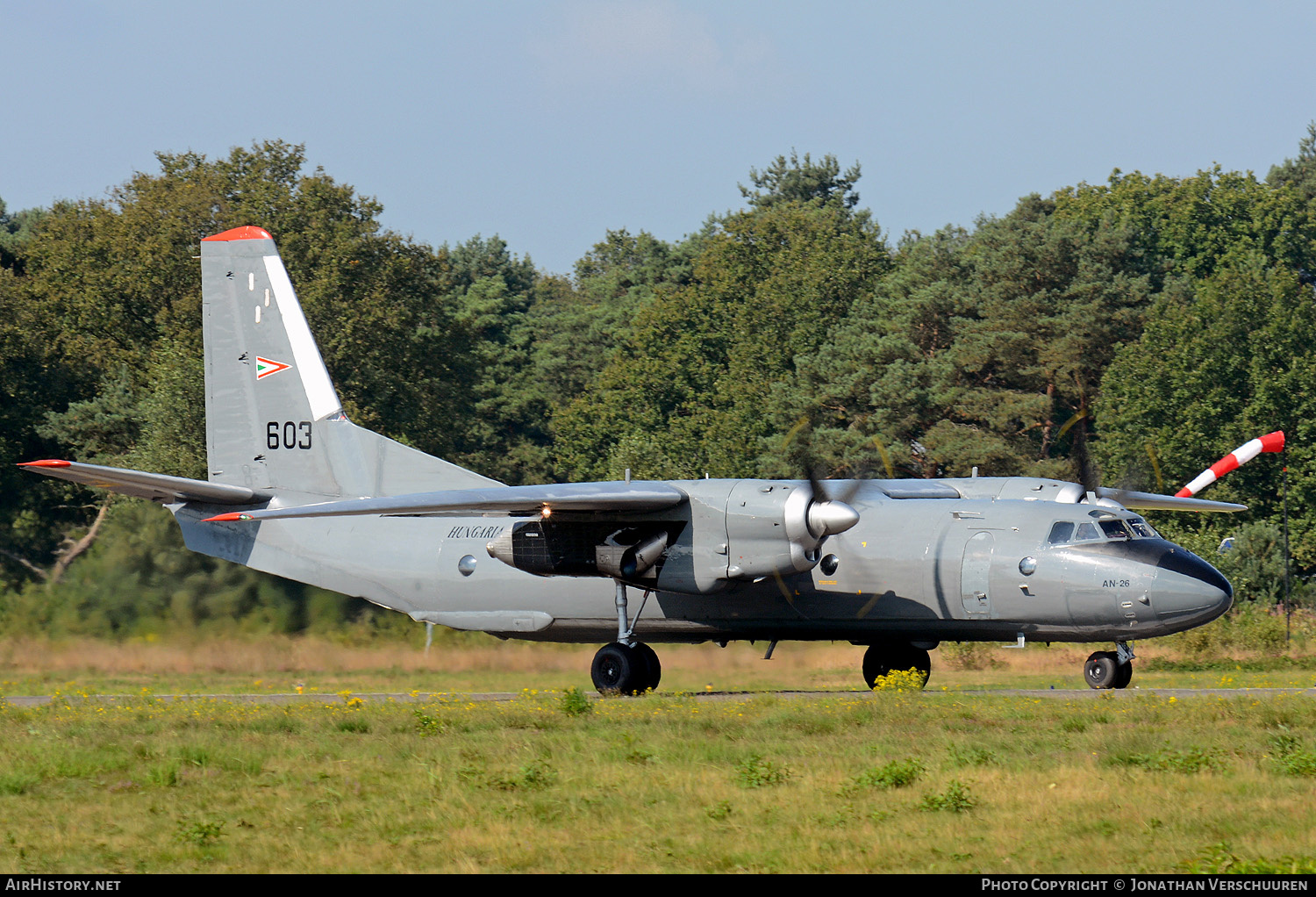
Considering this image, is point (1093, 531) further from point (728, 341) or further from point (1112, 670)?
point (728, 341)

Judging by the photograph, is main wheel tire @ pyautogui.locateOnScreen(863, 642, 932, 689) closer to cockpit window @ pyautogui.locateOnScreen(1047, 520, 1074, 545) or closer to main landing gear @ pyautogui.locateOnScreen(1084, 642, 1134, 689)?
main landing gear @ pyautogui.locateOnScreen(1084, 642, 1134, 689)

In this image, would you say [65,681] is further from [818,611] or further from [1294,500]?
[1294,500]

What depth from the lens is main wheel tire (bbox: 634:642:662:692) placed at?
23.3 meters

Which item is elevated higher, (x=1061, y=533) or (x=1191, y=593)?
(x=1061, y=533)

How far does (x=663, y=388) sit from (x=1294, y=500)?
107 ft

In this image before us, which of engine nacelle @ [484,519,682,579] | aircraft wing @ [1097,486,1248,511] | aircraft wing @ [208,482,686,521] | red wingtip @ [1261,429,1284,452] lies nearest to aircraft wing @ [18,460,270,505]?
aircraft wing @ [208,482,686,521]

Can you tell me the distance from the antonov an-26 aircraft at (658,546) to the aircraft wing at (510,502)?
4cm

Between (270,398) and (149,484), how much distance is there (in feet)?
14.4

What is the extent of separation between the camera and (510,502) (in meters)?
21.4

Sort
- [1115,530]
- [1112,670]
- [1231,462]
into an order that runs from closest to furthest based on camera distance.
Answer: [1115,530] → [1112,670] → [1231,462]

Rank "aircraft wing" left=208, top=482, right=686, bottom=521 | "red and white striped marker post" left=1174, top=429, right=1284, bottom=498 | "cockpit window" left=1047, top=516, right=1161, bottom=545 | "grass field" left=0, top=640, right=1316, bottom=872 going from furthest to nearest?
→ 1. "red and white striped marker post" left=1174, top=429, right=1284, bottom=498
2. "cockpit window" left=1047, top=516, right=1161, bottom=545
3. "aircraft wing" left=208, top=482, right=686, bottom=521
4. "grass field" left=0, top=640, right=1316, bottom=872

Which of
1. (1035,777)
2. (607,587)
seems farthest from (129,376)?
(1035,777)

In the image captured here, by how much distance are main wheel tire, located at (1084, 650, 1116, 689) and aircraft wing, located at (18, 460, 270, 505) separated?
14762 millimetres

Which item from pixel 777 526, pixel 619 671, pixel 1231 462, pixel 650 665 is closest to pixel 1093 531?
pixel 777 526
